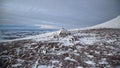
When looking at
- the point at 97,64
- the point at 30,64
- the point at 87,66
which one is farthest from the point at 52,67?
Result: the point at 97,64

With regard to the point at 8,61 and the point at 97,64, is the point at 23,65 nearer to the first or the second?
the point at 8,61

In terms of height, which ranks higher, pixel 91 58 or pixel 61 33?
pixel 61 33

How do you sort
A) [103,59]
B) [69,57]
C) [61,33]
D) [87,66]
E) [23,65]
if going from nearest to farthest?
[87,66]
[23,65]
[103,59]
[69,57]
[61,33]

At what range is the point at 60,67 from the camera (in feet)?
16.3

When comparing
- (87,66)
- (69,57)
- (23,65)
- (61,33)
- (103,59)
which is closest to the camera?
(87,66)

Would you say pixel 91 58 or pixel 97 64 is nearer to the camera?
pixel 97 64

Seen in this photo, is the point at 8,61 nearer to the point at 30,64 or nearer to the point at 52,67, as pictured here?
the point at 30,64

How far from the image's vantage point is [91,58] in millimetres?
5875

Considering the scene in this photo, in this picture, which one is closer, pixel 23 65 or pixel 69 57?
pixel 23 65

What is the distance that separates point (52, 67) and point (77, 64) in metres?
1.23

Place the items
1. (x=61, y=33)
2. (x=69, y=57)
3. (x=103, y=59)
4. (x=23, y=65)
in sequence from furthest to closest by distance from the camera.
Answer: (x=61, y=33), (x=69, y=57), (x=103, y=59), (x=23, y=65)

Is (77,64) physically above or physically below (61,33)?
below

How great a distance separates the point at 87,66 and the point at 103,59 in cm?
131

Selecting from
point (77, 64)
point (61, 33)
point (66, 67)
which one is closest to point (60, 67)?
point (66, 67)
